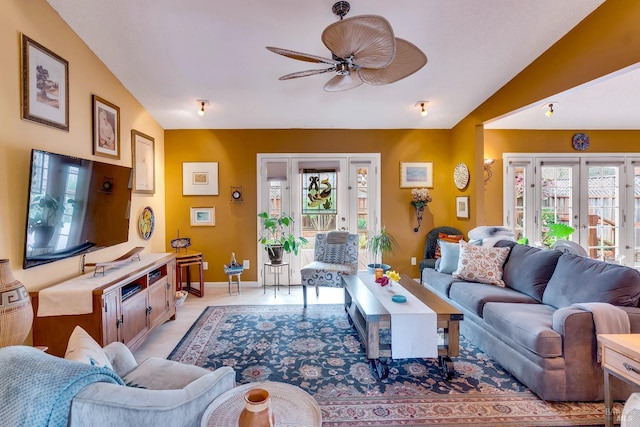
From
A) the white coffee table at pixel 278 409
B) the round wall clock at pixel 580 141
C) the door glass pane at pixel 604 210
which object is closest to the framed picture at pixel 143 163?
the white coffee table at pixel 278 409

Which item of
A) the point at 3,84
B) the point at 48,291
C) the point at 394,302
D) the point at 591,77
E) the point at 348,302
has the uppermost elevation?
the point at 591,77

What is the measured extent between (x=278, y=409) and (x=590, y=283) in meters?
2.44

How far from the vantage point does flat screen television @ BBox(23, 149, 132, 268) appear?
86.6 inches

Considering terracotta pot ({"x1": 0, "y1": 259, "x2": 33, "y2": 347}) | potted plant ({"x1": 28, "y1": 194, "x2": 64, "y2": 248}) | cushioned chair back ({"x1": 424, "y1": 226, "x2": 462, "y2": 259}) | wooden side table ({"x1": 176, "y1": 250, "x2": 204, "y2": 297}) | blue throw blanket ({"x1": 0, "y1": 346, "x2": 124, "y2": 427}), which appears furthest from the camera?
cushioned chair back ({"x1": 424, "y1": 226, "x2": 462, "y2": 259})

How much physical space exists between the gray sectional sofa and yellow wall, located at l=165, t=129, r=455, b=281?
1869 mm

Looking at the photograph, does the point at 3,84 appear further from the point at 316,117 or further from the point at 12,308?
the point at 316,117

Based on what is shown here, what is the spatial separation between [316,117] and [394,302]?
2995mm

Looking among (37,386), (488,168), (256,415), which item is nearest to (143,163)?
(37,386)

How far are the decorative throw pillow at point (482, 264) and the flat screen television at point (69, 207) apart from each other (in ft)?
12.0

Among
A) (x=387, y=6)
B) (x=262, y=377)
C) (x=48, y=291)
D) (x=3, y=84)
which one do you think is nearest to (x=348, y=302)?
(x=262, y=377)

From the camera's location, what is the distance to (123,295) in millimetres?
2574

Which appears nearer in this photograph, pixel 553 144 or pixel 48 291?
pixel 48 291

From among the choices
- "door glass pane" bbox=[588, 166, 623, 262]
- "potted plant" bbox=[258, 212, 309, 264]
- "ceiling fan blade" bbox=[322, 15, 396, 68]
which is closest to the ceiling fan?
"ceiling fan blade" bbox=[322, 15, 396, 68]

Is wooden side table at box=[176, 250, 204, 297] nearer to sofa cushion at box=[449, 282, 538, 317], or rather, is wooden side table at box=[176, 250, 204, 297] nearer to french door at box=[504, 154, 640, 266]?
sofa cushion at box=[449, 282, 538, 317]
